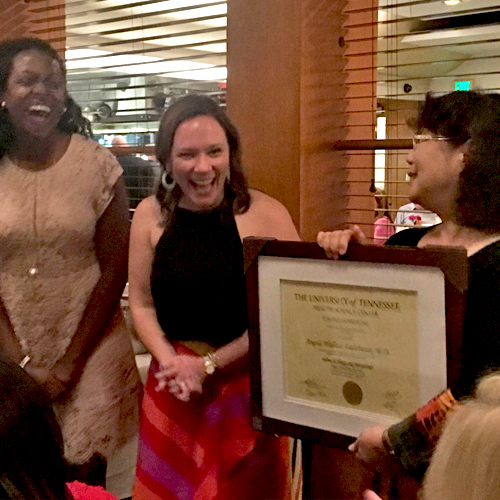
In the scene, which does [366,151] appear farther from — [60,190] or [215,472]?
[215,472]

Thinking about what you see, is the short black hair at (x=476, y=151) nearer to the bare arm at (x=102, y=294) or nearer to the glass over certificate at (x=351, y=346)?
the glass over certificate at (x=351, y=346)

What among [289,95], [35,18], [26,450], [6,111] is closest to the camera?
[26,450]

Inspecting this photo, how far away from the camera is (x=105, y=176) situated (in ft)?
5.10

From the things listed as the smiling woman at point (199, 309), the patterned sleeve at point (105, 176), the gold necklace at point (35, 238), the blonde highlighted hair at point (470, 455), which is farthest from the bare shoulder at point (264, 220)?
the blonde highlighted hair at point (470, 455)

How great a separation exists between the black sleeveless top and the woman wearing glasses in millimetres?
260

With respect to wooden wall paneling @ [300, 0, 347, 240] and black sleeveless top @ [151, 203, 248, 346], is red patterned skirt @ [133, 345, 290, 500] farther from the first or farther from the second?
wooden wall paneling @ [300, 0, 347, 240]

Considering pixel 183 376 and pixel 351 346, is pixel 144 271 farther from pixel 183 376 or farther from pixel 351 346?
pixel 351 346

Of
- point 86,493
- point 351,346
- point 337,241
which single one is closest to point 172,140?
point 337,241

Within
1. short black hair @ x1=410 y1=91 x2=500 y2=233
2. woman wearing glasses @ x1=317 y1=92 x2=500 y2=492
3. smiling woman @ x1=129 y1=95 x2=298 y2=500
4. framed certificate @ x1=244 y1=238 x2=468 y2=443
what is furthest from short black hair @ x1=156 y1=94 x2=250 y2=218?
short black hair @ x1=410 y1=91 x2=500 y2=233

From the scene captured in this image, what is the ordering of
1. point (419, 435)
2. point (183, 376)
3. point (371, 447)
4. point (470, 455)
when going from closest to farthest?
point (470, 455), point (419, 435), point (371, 447), point (183, 376)

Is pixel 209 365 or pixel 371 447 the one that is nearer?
pixel 371 447

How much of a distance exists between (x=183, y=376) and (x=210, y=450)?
0.17m

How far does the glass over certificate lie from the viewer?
1046 mm

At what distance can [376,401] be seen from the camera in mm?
1086
